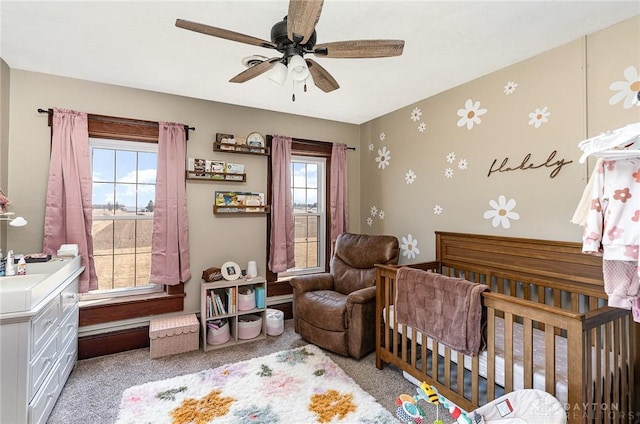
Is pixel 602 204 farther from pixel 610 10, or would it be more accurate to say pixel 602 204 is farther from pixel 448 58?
pixel 448 58

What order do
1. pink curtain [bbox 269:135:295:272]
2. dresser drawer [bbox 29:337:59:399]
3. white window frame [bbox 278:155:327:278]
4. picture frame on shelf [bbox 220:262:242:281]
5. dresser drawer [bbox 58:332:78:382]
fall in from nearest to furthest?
1. dresser drawer [bbox 29:337:59:399]
2. dresser drawer [bbox 58:332:78:382]
3. picture frame on shelf [bbox 220:262:242:281]
4. pink curtain [bbox 269:135:295:272]
5. white window frame [bbox 278:155:327:278]

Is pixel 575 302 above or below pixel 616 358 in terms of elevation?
above

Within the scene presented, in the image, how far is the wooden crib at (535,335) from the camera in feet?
4.75

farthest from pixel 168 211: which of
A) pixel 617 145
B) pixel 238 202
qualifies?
pixel 617 145

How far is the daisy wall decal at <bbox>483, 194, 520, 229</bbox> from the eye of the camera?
244 centimetres

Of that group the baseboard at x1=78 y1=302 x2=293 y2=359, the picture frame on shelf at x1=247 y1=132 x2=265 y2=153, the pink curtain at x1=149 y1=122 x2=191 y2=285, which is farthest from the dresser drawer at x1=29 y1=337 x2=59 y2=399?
the picture frame on shelf at x1=247 y1=132 x2=265 y2=153

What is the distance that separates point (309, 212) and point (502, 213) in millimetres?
2186

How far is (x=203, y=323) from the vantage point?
2.92 m

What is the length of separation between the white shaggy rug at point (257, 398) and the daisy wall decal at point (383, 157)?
229cm

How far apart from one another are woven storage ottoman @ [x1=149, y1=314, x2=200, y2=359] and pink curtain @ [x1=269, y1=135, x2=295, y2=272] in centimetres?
103

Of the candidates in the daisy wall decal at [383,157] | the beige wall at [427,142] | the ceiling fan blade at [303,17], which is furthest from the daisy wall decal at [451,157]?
the ceiling fan blade at [303,17]

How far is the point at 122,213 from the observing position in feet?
9.83

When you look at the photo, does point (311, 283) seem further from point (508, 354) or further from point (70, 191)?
point (70, 191)

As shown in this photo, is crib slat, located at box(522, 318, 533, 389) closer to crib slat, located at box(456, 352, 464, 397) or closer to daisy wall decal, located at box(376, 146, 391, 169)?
crib slat, located at box(456, 352, 464, 397)
